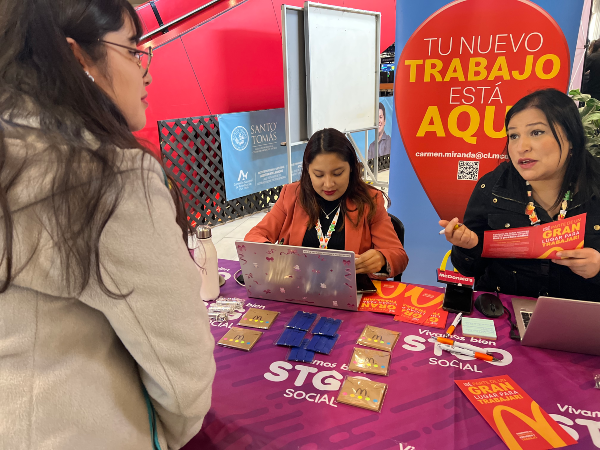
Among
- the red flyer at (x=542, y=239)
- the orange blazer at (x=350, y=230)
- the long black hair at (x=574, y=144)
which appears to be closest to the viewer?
the red flyer at (x=542, y=239)

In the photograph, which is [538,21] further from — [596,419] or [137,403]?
[137,403]

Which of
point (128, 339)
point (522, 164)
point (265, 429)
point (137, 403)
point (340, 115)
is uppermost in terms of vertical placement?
point (340, 115)

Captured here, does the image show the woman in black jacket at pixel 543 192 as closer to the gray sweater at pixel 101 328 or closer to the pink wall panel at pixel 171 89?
the gray sweater at pixel 101 328

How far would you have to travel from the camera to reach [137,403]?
623mm

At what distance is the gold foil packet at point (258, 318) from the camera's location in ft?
3.85

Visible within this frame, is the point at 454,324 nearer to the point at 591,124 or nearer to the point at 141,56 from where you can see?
the point at 591,124

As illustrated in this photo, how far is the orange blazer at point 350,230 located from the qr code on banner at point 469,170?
0.70 meters

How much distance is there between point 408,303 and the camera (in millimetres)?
1261

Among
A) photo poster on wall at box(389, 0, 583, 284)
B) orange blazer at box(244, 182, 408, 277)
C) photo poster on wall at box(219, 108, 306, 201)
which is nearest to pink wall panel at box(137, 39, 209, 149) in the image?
photo poster on wall at box(219, 108, 306, 201)

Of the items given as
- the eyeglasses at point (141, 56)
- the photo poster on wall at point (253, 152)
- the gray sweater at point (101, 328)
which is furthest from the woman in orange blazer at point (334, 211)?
the photo poster on wall at point (253, 152)

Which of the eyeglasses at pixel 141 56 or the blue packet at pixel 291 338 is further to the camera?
the blue packet at pixel 291 338

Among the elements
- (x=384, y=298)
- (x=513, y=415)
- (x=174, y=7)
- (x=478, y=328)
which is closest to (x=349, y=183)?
(x=384, y=298)

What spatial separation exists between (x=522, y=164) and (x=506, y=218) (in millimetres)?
202

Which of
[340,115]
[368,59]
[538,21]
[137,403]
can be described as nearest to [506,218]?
[538,21]
